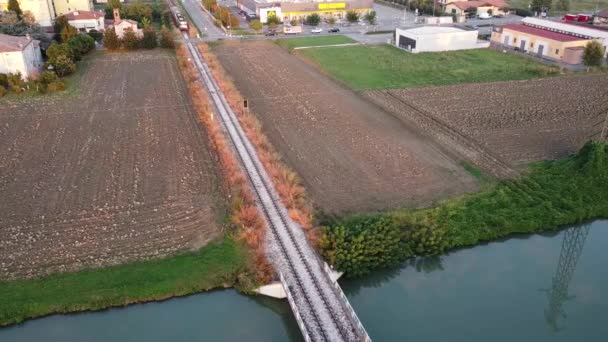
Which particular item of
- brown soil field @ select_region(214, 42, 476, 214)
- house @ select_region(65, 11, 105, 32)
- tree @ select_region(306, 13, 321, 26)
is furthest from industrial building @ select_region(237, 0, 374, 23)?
brown soil field @ select_region(214, 42, 476, 214)

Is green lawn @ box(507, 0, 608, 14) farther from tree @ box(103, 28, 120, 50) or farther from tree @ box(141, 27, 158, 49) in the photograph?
tree @ box(103, 28, 120, 50)

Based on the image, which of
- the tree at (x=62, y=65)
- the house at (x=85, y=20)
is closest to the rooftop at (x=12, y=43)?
the tree at (x=62, y=65)

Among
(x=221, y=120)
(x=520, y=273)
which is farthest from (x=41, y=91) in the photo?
(x=520, y=273)

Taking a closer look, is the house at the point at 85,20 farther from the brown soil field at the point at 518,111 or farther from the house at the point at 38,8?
the brown soil field at the point at 518,111

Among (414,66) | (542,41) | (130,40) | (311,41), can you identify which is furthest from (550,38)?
(130,40)

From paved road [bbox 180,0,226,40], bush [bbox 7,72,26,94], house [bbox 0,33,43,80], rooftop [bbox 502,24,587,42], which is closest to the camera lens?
bush [bbox 7,72,26,94]

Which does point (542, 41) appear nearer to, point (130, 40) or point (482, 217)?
point (482, 217)
